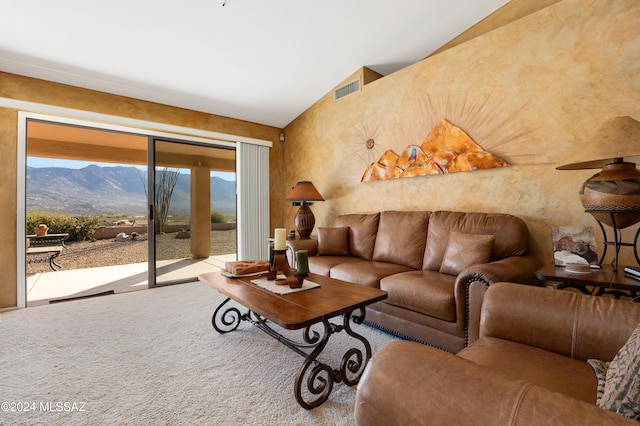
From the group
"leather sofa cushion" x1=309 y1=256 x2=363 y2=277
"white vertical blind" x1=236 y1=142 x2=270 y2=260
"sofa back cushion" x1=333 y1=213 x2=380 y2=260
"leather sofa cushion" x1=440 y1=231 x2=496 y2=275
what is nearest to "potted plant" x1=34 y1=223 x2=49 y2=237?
"white vertical blind" x1=236 y1=142 x2=270 y2=260

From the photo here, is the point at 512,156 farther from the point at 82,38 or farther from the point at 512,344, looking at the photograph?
the point at 82,38

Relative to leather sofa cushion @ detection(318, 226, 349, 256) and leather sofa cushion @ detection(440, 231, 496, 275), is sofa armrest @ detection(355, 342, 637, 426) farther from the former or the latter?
leather sofa cushion @ detection(318, 226, 349, 256)

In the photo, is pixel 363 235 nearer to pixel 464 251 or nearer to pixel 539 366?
pixel 464 251

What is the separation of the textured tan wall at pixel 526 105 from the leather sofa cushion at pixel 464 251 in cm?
61

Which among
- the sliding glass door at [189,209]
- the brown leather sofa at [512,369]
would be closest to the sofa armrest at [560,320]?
the brown leather sofa at [512,369]

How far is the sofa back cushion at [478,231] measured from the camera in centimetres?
226

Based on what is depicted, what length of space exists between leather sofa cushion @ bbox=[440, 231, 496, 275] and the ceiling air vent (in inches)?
94.6

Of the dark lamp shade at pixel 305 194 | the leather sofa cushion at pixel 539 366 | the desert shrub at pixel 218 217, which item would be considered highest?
the dark lamp shade at pixel 305 194

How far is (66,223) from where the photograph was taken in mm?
5004

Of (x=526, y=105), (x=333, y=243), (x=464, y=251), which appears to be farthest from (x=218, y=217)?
(x=526, y=105)

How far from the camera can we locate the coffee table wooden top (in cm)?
142

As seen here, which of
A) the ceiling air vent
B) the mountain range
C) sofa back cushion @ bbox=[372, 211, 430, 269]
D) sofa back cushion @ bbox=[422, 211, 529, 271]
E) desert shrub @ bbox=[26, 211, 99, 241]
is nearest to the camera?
sofa back cushion @ bbox=[422, 211, 529, 271]

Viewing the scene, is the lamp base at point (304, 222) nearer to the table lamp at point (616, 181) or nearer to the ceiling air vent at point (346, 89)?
the ceiling air vent at point (346, 89)

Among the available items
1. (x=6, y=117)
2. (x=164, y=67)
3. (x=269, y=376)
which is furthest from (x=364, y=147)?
(x=6, y=117)
